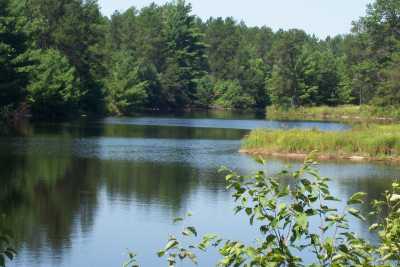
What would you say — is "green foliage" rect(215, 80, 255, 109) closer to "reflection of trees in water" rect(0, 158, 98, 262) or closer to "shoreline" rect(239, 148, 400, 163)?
"shoreline" rect(239, 148, 400, 163)

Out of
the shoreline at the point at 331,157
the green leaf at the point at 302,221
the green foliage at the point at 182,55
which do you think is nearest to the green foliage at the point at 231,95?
the green foliage at the point at 182,55

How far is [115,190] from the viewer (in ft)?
107

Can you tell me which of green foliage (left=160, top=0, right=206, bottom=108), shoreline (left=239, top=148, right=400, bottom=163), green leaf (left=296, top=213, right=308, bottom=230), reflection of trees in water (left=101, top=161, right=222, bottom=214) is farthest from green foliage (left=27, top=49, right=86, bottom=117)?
green leaf (left=296, top=213, right=308, bottom=230)

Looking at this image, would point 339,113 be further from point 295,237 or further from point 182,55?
point 295,237

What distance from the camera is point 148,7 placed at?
15562cm

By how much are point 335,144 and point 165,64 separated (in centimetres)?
Result: 8469

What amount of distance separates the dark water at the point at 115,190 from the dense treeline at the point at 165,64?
15.9 m

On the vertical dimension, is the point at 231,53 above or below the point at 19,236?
above

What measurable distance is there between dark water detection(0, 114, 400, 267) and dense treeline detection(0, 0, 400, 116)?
1594 cm

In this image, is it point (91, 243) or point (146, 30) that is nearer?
point (91, 243)

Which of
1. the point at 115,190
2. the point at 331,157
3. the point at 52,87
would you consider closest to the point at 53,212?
the point at 115,190

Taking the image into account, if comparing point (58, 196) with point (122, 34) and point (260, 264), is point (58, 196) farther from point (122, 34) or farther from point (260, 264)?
point (122, 34)

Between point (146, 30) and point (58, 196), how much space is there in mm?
101175

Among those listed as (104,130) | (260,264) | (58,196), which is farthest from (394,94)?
(260,264)
